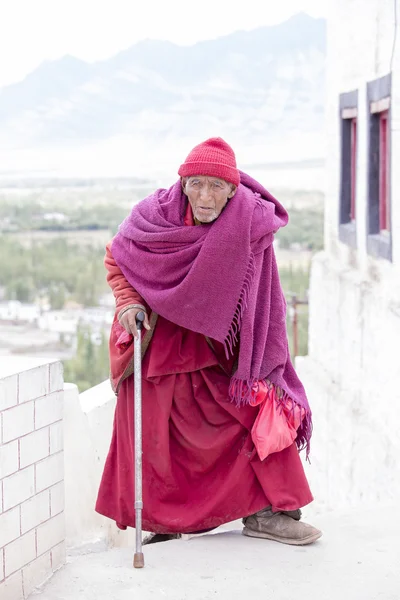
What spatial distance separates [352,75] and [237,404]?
208 inches

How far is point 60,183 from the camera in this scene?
1593 inches

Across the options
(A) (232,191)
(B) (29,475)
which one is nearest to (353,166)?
(A) (232,191)

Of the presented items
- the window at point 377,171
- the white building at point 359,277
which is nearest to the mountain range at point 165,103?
the white building at point 359,277

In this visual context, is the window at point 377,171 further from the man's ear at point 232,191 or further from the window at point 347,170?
the man's ear at point 232,191

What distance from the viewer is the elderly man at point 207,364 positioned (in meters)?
3.77

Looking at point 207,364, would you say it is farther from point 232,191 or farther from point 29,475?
point 29,475

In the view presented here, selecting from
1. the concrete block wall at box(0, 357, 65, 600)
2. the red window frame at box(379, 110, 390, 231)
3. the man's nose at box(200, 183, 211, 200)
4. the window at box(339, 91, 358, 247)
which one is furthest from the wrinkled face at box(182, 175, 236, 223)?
the window at box(339, 91, 358, 247)

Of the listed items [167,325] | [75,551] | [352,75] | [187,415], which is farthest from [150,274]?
[352,75]

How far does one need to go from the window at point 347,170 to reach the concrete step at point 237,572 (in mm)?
5032

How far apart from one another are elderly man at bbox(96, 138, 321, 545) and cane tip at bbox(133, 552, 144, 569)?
0.24 meters

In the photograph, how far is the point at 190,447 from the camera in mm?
3939

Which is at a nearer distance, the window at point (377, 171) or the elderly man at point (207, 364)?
the elderly man at point (207, 364)

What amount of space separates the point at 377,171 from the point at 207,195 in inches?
173

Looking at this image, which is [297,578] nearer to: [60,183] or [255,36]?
[60,183]
